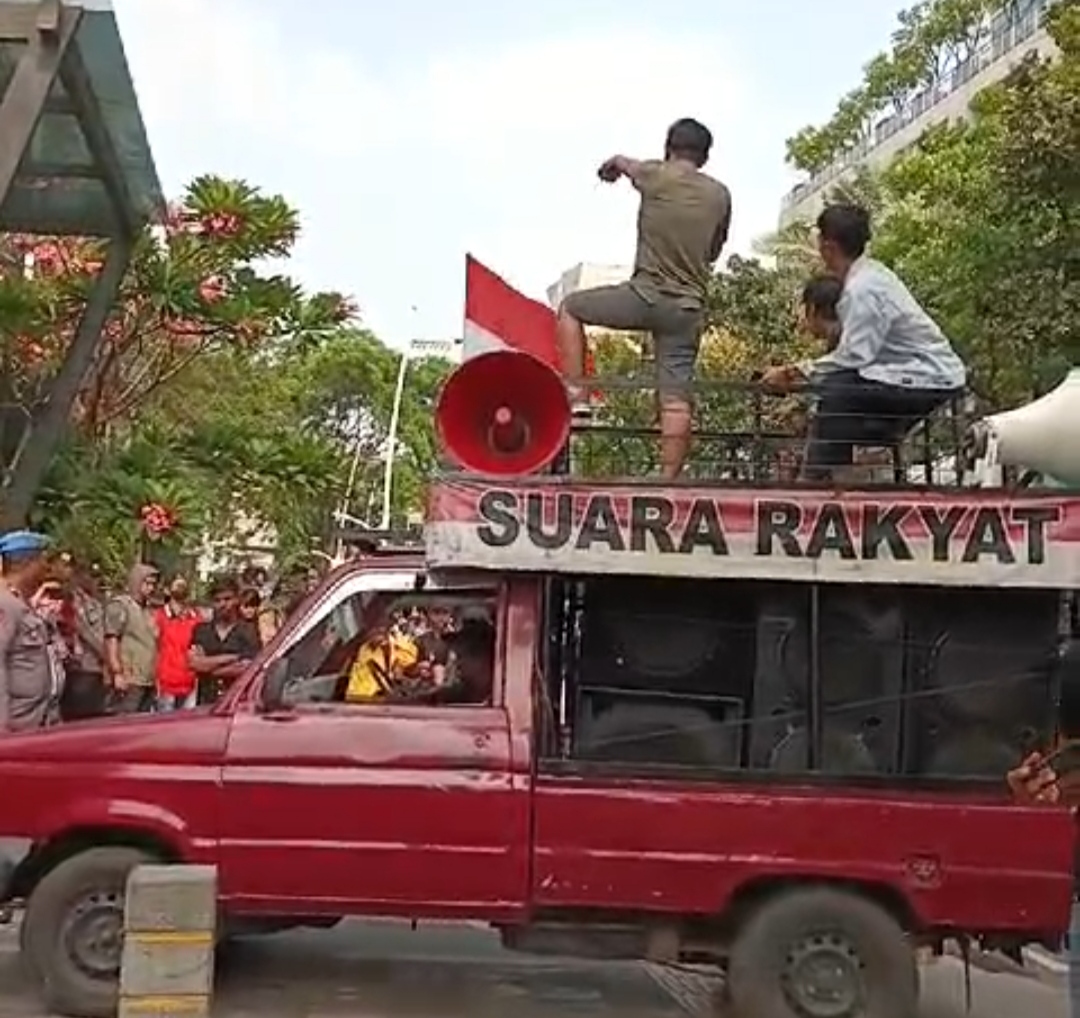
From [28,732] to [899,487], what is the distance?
3467 millimetres

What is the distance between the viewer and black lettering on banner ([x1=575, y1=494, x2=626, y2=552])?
24.2 ft

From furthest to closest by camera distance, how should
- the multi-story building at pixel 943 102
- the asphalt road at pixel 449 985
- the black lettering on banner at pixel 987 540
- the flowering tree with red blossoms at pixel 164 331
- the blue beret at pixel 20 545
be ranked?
the multi-story building at pixel 943 102 < the flowering tree with red blossoms at pixel 164 331 < the blue beret at pixel 20 545 < the asphalt road at pixel 449 985 < the black lettering on banner at pixel 987 540

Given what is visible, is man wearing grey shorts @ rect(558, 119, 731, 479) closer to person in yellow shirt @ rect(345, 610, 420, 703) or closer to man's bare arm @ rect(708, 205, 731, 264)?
man's bare arm @ rect(708, 205, 731, 264)

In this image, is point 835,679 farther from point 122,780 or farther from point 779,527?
point 122,780

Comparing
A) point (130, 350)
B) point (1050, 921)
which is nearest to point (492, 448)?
point (1050, 921)

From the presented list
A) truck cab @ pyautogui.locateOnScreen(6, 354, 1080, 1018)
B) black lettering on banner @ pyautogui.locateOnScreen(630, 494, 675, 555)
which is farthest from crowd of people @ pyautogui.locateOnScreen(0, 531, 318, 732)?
black lettering on banner @ pyautogui.locateOnScreen(630, 494, 675, 555)

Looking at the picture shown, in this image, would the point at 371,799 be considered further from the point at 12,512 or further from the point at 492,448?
the point at 12,512

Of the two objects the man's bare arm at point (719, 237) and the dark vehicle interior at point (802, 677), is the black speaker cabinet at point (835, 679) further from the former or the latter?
the man's bare arm at point (719, 237)

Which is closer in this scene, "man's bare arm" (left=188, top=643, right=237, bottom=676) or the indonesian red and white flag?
the indonesian red and white flag

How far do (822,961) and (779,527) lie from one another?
162cm

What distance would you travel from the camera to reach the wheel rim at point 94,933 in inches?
297

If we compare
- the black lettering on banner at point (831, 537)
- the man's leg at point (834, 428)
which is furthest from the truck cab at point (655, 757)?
the man's leg at point (834, 428)

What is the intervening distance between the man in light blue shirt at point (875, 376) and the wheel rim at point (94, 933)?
125 inches

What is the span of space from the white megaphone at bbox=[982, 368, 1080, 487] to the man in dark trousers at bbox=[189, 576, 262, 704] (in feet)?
22.9
